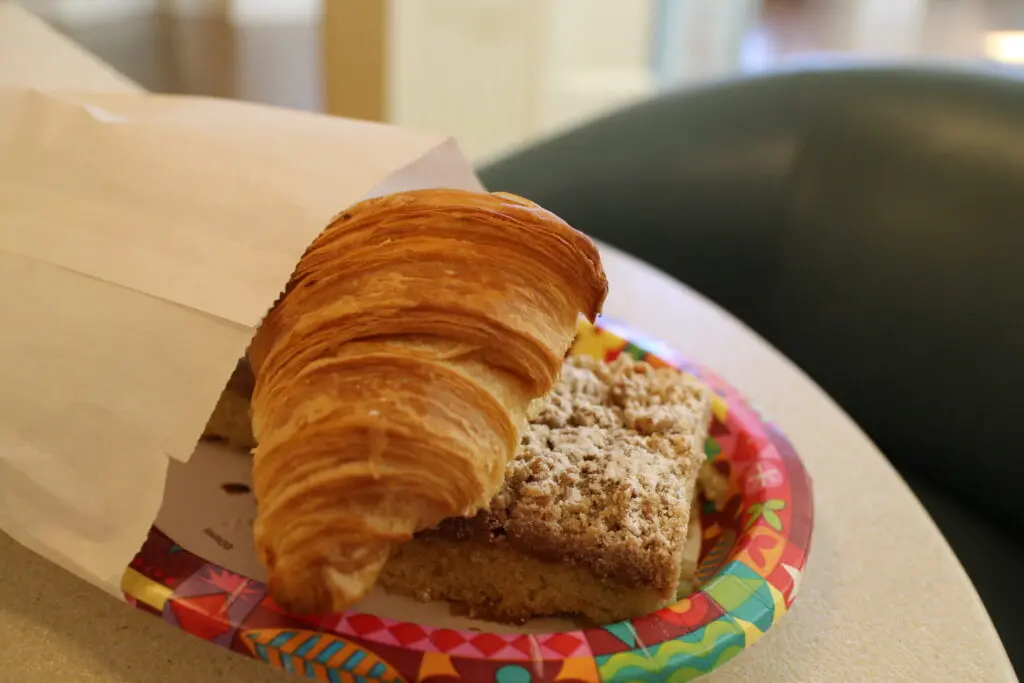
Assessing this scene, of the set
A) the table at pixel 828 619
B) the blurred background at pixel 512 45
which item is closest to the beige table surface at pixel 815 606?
the table at pixel 828 619

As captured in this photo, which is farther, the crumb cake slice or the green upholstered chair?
the green upholstered chair

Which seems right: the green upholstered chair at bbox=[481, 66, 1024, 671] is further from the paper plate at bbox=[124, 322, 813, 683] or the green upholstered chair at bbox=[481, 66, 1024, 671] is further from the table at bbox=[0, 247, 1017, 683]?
the paper plate at bbox=[124, 322, 813, 683]

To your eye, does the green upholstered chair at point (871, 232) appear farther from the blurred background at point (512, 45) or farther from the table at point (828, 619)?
the blurred background at point (512, 45)

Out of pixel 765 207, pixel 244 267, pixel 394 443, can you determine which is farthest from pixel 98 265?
pixel 765 207

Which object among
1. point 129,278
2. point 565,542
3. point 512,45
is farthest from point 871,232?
point 512,45

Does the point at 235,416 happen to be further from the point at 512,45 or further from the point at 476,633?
the point at 512,45

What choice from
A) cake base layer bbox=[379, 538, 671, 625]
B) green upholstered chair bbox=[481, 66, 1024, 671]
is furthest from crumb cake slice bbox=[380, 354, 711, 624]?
green upholstered chair bbox=[481, 66, 1024, 671]

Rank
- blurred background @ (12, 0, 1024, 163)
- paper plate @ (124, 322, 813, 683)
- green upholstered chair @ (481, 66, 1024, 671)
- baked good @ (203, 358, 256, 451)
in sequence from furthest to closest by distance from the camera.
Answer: blurred background @ (12, 0, 1024, 163)
green upholstered chair @ (481, 66, 1024, 671)
baked good @ (203, 358, 256, 451)
paper plate @ (124, 322, 813, 683)
